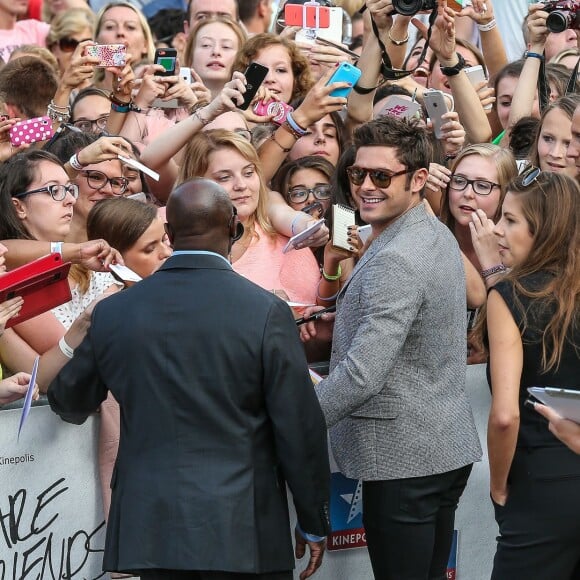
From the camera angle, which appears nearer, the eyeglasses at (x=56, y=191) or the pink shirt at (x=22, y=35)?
the eyeglasses at (x=56, y=191)

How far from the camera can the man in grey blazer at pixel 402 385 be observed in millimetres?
4129

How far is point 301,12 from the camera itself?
6.63 m

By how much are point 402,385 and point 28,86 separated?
10.1 feet

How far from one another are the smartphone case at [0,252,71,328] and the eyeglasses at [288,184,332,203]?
186 centimetres

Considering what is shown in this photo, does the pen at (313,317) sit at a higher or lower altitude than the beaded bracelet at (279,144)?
lower

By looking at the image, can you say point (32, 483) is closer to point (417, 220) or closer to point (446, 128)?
point (417, 220)

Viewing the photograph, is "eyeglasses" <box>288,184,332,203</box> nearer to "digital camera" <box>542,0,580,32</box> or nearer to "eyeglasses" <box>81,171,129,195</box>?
"eyeglasses" <box>81,171,129,195</box>

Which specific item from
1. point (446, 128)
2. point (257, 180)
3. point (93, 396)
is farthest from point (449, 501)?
point (446, 128)

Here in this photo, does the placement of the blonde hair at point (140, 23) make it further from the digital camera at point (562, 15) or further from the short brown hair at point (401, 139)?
the short brown hair at point (401, 139)

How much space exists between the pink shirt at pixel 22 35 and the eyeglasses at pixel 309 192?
3131 millimetres

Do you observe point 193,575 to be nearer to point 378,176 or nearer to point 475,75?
point 378,176

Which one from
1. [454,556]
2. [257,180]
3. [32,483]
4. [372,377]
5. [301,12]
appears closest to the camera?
[372,377]

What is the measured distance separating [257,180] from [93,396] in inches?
72.1

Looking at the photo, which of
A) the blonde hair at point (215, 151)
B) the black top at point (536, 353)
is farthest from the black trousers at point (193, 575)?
the blonde hair at point (215, 151)
